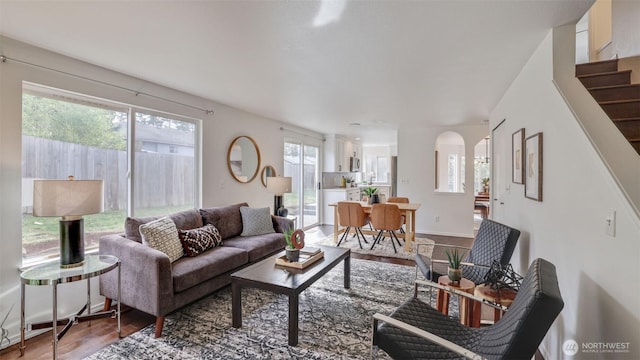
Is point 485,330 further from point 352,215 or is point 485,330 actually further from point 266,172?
point 266,172

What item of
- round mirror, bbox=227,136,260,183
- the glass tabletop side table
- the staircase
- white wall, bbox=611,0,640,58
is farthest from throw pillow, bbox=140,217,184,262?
white wall, bbox=611,0,640,58

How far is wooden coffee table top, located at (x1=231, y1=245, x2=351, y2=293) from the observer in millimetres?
2275

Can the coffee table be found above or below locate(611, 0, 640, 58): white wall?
below

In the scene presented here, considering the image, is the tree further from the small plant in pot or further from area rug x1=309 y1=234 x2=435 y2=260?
area rug x1=309 y1=234 x2=435 y2=260

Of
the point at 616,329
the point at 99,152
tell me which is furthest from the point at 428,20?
the point at 99,152

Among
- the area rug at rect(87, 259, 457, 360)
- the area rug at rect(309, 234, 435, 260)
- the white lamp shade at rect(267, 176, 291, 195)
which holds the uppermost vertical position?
the white lamp shade at rect(267, 176, 291, 195)

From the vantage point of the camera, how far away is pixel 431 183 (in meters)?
6.33

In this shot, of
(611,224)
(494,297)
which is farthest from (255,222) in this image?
(611,224)

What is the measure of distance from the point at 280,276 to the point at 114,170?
2.12 meters

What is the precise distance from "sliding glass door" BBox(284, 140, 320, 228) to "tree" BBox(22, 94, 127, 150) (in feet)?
10.7

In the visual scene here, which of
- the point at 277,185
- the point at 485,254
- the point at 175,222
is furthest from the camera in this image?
the point at 277,185

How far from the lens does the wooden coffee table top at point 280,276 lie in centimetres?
228

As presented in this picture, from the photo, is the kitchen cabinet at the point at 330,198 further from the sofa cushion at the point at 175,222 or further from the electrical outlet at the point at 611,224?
the electrical outlet at the point at 611,224

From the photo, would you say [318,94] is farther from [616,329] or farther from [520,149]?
[616,329]
